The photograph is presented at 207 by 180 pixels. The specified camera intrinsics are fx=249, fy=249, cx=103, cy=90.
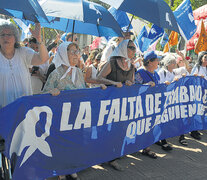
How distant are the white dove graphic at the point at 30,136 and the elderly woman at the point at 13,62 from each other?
0.37 meters

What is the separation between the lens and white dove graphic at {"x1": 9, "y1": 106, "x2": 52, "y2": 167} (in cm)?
266

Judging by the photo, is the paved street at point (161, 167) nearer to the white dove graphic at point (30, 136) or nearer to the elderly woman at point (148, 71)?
the elderly woman at point (148, 71)

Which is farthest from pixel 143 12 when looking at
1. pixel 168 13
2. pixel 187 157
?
pixel 187 157

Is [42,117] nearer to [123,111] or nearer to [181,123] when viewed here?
[123,111]

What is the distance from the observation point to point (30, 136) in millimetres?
2744

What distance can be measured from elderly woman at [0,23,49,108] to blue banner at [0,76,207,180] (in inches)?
11.7

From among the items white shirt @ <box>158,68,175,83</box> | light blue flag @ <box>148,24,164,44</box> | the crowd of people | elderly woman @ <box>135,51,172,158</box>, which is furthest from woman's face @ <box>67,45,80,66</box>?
light blue flag @ <box>148,24,164,44</box>

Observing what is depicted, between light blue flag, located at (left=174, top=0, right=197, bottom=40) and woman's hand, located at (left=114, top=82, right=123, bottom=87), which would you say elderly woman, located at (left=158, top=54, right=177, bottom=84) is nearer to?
light blue flag, located at (left=174, top=0, right=197, bottom=40)

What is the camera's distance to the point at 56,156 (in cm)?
304

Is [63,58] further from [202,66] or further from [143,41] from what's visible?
[143,41]

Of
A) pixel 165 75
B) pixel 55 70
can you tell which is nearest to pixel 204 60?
pixel 165 75

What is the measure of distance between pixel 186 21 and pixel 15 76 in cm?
458

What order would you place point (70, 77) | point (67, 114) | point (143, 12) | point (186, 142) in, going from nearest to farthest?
Answer: point (67, 114) < point (70, 77) < point (143, 12) < point (186, 142)

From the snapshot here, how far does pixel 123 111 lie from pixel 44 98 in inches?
53.8
